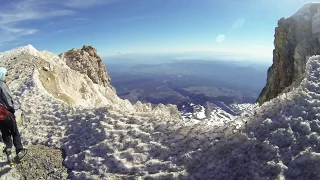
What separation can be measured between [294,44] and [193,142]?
102ft

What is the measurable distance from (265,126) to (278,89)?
A: 101 feet

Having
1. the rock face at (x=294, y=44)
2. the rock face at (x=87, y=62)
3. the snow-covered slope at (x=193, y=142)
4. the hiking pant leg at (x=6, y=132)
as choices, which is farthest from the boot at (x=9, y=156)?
the rock face at (x=87, y=62)

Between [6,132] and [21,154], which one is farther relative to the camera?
[21,154]

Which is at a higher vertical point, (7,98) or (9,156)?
(7,98)

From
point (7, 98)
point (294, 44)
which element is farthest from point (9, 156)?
point (294, 44)

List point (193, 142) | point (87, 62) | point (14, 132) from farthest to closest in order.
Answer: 1. point (87, 62)
2. point (14, 132)
3. point (193, 142)

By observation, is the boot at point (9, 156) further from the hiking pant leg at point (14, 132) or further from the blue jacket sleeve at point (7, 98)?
the blue jacket sleeve at point (7, 98)

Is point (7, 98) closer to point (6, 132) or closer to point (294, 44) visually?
point (6, 132)

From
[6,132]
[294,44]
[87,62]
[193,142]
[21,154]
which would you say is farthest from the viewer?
[87,62]

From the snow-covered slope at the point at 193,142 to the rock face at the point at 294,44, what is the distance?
21.1m

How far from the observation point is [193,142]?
40.7 ft

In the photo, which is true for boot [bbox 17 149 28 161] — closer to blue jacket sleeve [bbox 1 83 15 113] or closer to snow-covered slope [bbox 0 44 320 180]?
snow-covered slope [bbox 0 44 320 180]

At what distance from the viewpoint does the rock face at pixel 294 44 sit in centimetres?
3253

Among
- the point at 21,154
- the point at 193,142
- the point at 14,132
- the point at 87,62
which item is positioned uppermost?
the point at 87,62
